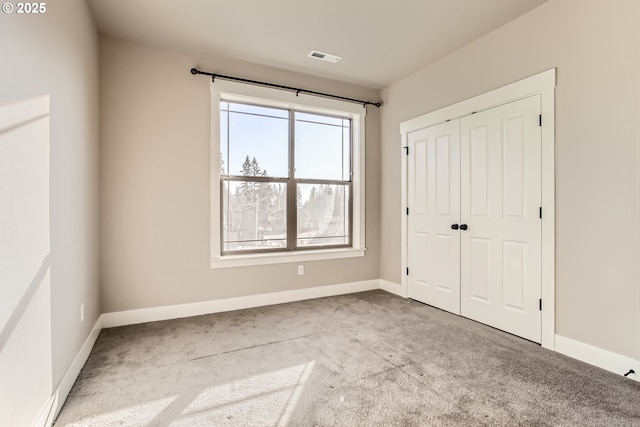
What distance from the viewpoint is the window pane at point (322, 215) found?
4137 mm

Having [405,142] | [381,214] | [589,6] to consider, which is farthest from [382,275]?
[589,6]

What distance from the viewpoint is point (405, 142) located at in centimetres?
409

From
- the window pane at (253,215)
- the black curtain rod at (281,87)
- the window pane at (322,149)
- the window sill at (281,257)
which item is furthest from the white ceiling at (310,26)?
the window sill at (281,257)

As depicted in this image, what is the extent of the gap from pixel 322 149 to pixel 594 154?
2.76m

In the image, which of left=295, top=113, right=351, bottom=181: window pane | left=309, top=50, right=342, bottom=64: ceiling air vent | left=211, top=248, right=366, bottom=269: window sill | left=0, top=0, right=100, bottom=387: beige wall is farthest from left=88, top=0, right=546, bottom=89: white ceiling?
left=211, top=248, right=366, bottom=269: window sill

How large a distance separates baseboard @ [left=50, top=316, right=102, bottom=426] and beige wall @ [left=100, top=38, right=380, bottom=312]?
58 cm

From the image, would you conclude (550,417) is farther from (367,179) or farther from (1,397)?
(367,179)

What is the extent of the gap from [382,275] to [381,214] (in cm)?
84

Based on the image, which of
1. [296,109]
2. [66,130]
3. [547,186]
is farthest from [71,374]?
[547,186]

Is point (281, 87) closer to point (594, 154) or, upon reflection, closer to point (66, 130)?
point (66, 130)

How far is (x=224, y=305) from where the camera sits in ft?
11.7

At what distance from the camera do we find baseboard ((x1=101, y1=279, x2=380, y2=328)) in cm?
317

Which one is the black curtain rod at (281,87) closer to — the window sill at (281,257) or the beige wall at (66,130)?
the beige wall at (66,130)

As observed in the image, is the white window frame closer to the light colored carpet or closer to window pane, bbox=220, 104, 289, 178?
window pane, bbox=220, 104, 289, 178
